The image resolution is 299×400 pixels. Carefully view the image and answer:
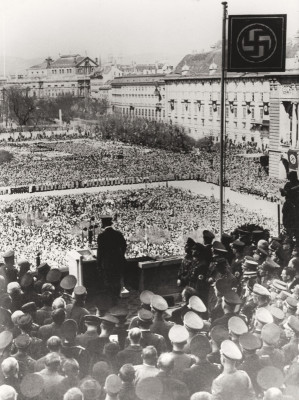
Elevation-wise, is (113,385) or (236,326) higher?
(236,326)

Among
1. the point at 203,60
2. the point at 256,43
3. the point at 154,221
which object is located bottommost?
the point at 154,221

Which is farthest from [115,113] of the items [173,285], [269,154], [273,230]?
[173,285]

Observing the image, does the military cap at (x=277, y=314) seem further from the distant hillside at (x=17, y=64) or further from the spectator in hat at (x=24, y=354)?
the distant hillside at (x=17, y=64)

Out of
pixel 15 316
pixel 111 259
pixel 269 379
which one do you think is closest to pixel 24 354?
pixel 15 316

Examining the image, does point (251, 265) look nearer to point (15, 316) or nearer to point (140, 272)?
point (140, 272)

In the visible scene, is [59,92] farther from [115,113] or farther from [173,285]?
[173,285]

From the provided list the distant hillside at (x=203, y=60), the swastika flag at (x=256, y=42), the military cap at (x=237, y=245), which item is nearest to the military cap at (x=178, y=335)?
the military cap at (x=237, y=245)

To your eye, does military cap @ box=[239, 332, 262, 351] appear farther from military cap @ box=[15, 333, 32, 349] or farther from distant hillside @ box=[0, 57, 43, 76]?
distant hillside @ box=[0, 57, 43, 76]
